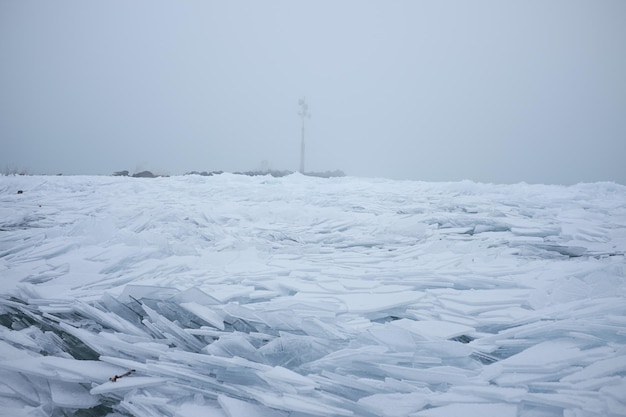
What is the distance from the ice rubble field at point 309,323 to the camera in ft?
3.16

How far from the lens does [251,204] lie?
160 inches

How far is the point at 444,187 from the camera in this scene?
18.2ft

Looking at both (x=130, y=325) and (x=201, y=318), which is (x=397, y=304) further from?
(x=130, y=325)

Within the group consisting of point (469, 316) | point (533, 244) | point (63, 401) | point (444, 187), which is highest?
point (444, 187)

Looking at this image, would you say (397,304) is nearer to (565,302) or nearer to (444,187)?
(565,302)

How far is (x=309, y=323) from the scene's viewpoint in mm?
1286

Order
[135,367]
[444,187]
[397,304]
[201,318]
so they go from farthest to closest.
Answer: [444,187] < [397,304] < [201,318] < [135,367]

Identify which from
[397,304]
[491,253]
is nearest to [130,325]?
[397,304]

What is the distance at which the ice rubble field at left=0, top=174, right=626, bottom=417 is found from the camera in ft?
3.16

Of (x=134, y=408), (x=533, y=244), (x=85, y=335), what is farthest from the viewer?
(x=533, y=244)

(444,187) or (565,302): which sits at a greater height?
(444,187)

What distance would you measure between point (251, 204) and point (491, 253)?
2.68 meters

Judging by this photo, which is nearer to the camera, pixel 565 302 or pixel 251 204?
pixel 565 302

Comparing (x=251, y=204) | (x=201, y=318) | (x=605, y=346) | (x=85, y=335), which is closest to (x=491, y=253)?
(x=605, y=346)
